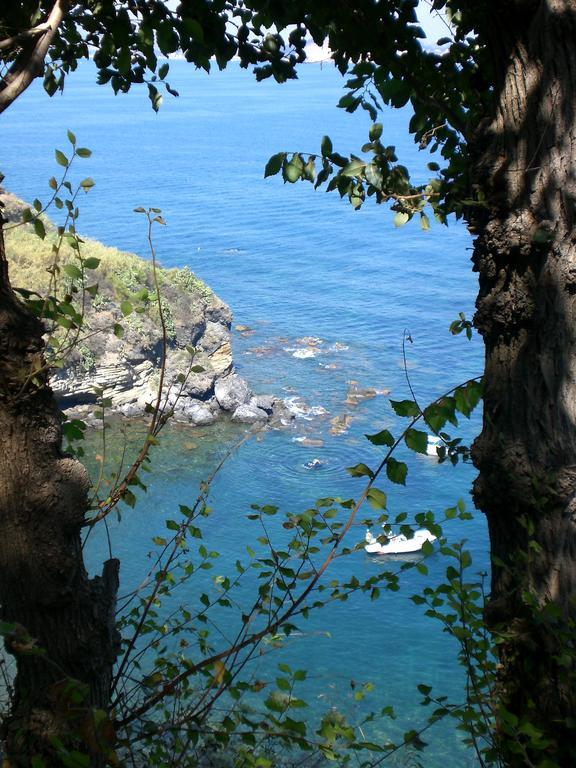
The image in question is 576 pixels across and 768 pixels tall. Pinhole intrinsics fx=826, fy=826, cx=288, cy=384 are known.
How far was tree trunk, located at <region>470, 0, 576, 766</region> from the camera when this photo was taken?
2359 millimetres

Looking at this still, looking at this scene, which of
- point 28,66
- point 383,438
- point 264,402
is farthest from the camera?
point 264,402

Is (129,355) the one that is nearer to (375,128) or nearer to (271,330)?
(271,330)

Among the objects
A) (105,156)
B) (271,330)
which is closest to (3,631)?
(271,330)

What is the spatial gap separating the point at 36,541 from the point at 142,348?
2295cm

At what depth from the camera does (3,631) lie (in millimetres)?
1585

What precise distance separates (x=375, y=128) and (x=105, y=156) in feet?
206

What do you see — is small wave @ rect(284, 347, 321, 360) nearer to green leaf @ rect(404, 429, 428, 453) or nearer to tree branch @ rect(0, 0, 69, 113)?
tree branch @ rect(0, 0, 69, 113)

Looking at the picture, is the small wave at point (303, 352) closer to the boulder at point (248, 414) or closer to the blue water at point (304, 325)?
the blue water at point (304, 325)

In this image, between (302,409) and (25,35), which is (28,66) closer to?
(25,35)

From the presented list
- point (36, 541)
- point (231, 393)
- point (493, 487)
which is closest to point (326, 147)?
point (493, 487)

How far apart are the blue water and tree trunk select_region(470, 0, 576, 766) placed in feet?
2.41

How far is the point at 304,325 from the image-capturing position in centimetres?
3388

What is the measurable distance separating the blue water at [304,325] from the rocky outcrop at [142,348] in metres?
1.27

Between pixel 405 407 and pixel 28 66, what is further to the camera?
pixel 28 66
